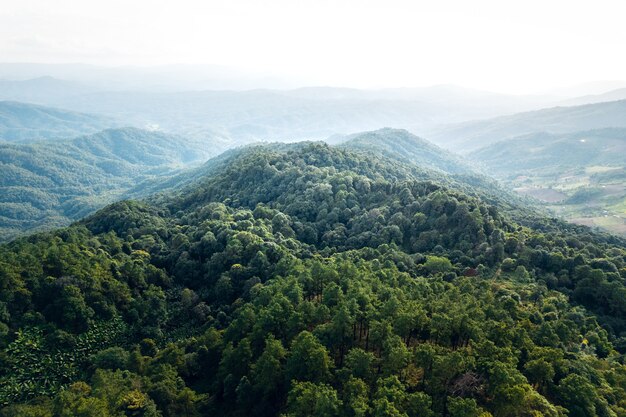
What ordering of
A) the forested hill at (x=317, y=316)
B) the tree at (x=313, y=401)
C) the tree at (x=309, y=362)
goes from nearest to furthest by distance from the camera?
1. the tree at (x=313, y=401)
2. the forested hill at (x=317, y=316)
3. the tree at (x=309, y=362)

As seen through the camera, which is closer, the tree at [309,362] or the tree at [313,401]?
the tree at [313,401]

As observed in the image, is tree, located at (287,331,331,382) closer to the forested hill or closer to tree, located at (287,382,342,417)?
the forested hill

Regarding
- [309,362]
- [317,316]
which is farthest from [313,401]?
[317,316]

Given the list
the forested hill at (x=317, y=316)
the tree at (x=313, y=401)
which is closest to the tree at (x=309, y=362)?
the forested hill at (x=317, y=316)

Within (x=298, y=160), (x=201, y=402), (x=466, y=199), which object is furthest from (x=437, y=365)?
(x=298, y=160)

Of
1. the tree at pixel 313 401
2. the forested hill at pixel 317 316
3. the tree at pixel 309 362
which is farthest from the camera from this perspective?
the tree at pixel 309 362

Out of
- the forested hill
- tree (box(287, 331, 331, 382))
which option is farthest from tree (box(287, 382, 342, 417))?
tree (box(287, 331, 331, 382))

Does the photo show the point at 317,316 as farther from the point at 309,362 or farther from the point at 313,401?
the point at 313,401

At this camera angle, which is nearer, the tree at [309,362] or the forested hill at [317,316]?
the forested hill at [317,316]

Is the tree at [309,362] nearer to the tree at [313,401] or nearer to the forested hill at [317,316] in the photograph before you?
the forested hill at [317,316]
